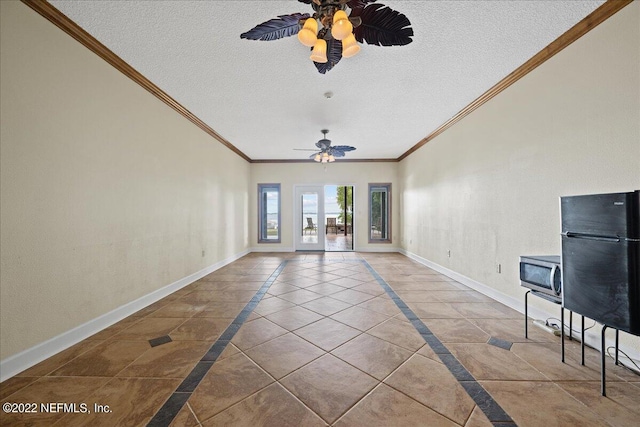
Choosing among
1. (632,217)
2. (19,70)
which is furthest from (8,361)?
(632,217)

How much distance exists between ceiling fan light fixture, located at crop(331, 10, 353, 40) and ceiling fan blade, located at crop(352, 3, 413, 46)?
0.25m

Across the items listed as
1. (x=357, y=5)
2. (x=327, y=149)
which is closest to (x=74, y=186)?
(x=357, y=5)

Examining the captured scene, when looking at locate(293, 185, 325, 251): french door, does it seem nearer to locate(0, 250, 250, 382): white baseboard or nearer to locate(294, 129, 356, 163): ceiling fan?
locate(294, 129, 356, 163): ceiling fan

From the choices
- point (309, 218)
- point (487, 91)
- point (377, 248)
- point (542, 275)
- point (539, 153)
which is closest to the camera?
point (542, 275)

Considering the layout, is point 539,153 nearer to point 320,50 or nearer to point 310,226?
point 320,50

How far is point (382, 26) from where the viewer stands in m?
1.77

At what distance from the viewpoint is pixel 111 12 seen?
2035 mm

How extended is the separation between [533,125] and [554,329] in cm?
213

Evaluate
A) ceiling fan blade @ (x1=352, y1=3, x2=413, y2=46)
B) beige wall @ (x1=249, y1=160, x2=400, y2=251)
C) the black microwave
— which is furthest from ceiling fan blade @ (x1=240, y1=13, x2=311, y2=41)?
beige wall @ (x1=249, y1=160, x2=400, y2=251)

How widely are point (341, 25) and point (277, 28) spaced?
0.52 metres

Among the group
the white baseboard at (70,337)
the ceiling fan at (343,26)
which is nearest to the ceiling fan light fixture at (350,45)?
the ceiling fan at (343,26)

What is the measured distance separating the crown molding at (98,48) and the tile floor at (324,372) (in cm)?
279

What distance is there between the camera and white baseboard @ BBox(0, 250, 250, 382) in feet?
5.78

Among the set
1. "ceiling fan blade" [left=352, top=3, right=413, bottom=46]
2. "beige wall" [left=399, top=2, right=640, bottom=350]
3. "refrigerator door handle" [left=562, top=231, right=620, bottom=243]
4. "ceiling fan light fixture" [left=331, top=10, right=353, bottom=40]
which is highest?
"ceiling fan blade" [left=352, top=3, right=413, bottom=46]
